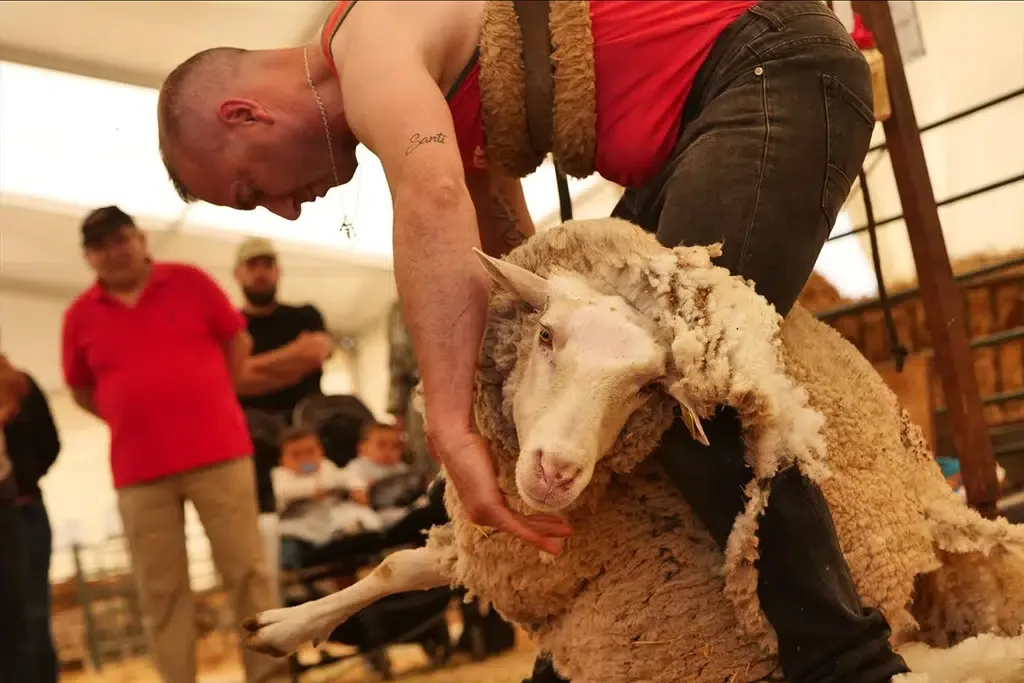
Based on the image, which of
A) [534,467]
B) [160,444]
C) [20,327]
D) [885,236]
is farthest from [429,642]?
[534,467]

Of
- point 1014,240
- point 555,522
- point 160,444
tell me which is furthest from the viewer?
point 1014,240

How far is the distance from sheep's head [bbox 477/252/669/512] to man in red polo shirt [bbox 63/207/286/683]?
0.75m

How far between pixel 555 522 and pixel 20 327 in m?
0.83

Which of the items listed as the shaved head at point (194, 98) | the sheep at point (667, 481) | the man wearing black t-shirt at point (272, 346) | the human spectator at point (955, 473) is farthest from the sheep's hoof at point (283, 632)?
the human spectator at point (955, 473)

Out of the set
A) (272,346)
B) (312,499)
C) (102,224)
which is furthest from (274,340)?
(102,224)

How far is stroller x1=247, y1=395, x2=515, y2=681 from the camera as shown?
5.92 ft

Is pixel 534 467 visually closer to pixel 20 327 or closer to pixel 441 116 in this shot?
pixel 441 116

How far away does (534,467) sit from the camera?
724 mm

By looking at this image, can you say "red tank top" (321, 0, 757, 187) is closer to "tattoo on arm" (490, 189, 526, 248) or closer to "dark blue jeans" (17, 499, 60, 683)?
"tattoo on arm" (490, 189, 526, 248)

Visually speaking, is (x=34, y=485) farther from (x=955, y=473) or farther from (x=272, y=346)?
(x=955, y=473)

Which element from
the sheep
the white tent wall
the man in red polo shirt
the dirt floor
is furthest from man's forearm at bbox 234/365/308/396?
the white tent wall

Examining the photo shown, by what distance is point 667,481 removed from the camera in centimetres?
88

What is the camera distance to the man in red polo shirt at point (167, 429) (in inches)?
55.0

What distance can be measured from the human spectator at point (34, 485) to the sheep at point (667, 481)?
0.55 m
